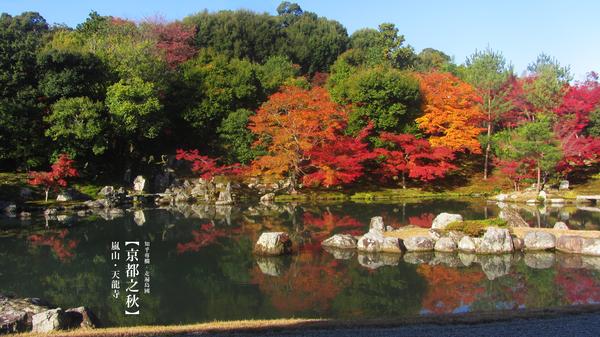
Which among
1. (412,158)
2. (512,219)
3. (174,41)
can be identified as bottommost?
(512,219)

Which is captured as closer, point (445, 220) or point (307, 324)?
point (307, 324)

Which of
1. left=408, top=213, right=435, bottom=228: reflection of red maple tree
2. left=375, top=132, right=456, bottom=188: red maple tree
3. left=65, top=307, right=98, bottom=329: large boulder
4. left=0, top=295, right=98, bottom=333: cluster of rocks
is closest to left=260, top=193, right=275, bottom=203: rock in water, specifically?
left=375, top=132, right=456, bottom=188: red maple tree

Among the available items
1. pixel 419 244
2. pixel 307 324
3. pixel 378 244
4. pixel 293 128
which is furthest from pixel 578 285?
pixel 293 128

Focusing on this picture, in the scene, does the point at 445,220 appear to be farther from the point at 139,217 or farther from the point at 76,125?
the point at 76,125

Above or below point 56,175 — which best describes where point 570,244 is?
below

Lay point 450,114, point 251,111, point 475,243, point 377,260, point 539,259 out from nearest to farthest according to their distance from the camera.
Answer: point 539,259 → point 377,260 → point 475,243 → point 450,114 → point 251,111

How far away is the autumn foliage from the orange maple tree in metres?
9.72

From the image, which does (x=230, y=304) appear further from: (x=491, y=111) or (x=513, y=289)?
(x=491, y=111)

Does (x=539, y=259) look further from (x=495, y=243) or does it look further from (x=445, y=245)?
(x=445, y=245)

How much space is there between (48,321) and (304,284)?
5.44 meters

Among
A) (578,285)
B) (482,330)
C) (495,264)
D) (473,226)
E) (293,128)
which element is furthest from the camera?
(293,128)

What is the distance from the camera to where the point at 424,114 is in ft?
112

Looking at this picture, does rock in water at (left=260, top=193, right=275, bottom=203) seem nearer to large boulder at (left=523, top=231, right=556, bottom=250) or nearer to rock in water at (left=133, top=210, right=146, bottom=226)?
rock in water at (left=133, top=210, right=146, bottom=226)

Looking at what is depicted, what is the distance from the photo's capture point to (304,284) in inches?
467
